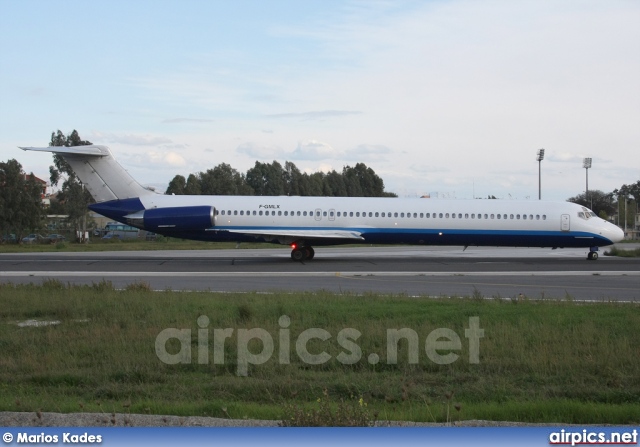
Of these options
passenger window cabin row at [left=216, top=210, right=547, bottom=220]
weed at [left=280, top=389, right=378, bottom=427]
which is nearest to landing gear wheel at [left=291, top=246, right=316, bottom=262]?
passenger window cabin row at [left=216, top=210, right=547, bottom=220]

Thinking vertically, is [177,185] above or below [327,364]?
above

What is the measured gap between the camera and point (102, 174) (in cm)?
2964

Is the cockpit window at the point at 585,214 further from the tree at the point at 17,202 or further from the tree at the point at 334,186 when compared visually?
the tree at the point at 334,186

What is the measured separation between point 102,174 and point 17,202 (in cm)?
3869

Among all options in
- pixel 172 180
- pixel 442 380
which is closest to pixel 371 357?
pixel 442 380

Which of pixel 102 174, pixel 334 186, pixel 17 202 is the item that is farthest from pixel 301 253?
pixel 334 186

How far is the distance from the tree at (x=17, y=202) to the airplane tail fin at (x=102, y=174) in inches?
1474

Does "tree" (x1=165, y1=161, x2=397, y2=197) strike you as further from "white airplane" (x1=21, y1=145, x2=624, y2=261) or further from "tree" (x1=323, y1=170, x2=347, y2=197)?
"white airplane" (x1=21, y1=145, x2=624, y2=261)

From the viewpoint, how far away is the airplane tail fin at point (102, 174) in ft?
97.2

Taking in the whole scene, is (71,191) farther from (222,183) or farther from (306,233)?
(306,233)

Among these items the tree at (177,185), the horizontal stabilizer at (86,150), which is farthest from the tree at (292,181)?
the horizontal stabilizer at (86,150)

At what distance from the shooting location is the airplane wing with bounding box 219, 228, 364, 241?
28656 mm

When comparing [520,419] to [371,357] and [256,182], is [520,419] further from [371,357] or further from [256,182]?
[256,182]
